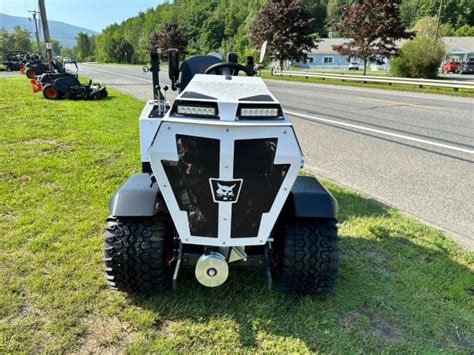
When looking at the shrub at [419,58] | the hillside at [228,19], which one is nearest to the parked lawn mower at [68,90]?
the shrub at [419,58]

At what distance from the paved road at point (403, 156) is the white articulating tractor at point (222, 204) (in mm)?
1929

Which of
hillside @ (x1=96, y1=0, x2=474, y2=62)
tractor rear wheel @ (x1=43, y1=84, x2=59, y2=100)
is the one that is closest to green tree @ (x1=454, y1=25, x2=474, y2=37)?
hillside @ (x1=96, y1=0, x2=474, y2=62)

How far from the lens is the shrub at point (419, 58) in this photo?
23.9 m

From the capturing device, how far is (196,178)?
210cm

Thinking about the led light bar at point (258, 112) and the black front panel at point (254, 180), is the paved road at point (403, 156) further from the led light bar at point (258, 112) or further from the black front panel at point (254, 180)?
the led light bar at point (258, 112)

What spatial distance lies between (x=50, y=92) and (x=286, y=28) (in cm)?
2312

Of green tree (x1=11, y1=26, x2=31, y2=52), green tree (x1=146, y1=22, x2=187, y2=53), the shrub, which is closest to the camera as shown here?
the shrub

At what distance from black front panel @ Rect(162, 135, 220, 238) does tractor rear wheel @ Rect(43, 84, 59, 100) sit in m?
12.0

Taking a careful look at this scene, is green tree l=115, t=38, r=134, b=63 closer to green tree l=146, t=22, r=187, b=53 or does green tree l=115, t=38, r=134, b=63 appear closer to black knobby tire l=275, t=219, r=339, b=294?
green tree l=146, t=22, r=187, b=53

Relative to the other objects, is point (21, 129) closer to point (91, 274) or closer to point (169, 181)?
point (91, 274)

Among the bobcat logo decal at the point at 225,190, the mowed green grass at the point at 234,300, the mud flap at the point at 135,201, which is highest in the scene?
the bobcat logo decal at the point at 225,190

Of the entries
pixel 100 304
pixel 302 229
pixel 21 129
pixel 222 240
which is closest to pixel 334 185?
pixel 302 229

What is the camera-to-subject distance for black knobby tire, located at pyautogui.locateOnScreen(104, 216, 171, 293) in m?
2.40

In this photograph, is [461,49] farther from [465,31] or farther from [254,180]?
[254,180]
